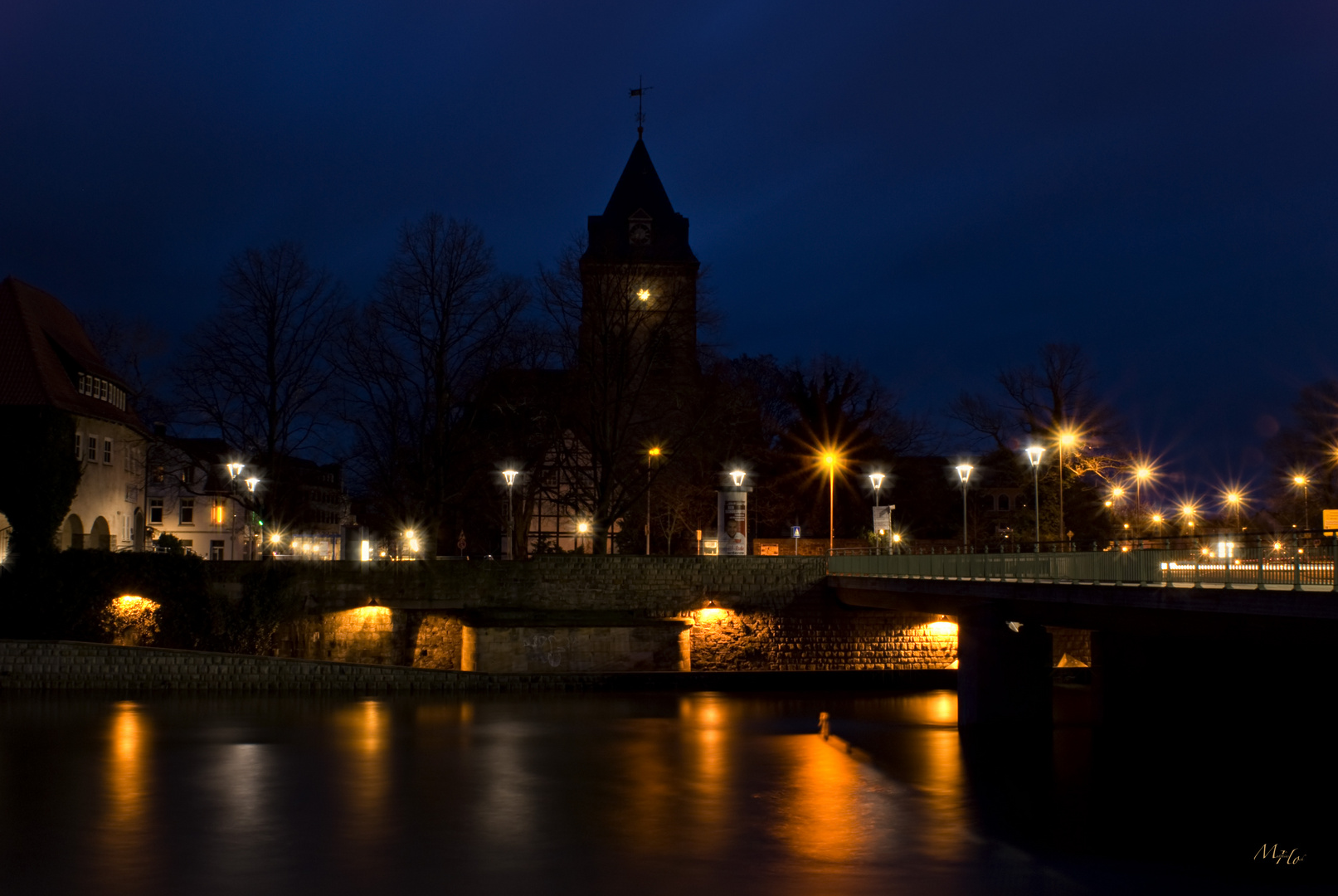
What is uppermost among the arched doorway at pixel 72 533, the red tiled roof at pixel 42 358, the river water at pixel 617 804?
the red tiled roof at pixel 42 358

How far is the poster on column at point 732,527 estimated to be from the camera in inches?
1770

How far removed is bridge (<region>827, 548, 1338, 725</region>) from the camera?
68.5 ft

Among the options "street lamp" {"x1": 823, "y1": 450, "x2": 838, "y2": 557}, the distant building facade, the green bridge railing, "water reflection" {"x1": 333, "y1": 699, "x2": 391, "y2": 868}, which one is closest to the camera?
the green bridge railing

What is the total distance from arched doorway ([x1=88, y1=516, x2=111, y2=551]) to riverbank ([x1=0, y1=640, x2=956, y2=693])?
32.5 ft

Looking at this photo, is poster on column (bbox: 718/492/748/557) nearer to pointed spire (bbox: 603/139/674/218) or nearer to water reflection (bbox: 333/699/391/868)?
water reflection (bbox: 333/699/391/868)

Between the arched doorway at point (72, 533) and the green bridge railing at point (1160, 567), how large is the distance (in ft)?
91.6

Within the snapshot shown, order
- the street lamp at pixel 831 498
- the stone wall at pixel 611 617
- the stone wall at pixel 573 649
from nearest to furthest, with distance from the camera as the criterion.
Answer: the stone wall at pixel 573 649 → the stone wall at pixel 611 617 → the street lamp at pixel 831 498

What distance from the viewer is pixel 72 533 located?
146 feet

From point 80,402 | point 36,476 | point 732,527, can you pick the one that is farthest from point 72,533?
point 732,527

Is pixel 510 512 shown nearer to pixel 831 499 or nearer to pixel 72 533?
pixel 831 499

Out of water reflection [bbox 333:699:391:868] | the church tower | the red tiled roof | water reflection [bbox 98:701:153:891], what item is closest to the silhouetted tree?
the red tiled roof

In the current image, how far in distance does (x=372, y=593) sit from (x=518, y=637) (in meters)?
5.35

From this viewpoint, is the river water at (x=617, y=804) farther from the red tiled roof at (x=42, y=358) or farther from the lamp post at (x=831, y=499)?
the red tiled roof at (x=42, y=358)

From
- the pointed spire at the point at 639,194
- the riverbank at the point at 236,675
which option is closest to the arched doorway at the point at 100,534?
the riverbank at the point at 236,675
